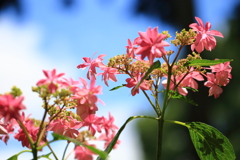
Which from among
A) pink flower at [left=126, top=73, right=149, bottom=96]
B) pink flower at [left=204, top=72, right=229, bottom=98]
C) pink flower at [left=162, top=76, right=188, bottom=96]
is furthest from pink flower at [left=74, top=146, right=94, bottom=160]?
pink flower at [left=204, top=72, right=229, bottom=98]

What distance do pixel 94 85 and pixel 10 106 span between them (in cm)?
23

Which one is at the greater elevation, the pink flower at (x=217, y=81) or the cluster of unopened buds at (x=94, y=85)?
the cluster of unopened buds at (x=94, y=85)

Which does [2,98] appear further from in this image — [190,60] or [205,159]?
[205,159]

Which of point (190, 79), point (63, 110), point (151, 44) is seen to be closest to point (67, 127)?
point (63, 110)

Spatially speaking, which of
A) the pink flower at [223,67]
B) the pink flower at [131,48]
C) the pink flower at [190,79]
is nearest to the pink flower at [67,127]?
the pink flower at [131,48]

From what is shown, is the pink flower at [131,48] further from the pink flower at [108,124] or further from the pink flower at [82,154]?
the pink flower at [82,154]

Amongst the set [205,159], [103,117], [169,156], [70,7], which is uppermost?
[70,7]

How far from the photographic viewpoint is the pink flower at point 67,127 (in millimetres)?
902

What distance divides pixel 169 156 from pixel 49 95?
14.8 metres

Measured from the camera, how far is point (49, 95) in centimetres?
76

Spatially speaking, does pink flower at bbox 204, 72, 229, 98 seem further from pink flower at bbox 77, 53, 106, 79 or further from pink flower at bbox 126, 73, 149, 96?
pink flower at bbox 77, 53, 106, 79

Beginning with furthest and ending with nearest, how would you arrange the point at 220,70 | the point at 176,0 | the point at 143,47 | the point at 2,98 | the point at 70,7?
the point at 70,7
the point at 176,0
the point at 220,70
the point at 143,47
the point at 2,98

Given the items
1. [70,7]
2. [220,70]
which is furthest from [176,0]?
[220,70]

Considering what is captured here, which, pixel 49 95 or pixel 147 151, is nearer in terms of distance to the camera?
pixel 49 95
